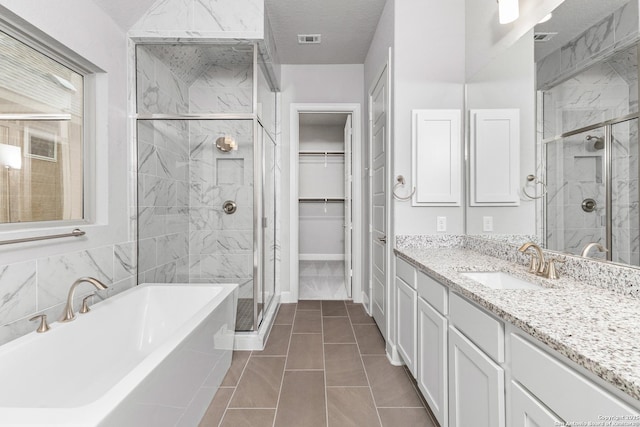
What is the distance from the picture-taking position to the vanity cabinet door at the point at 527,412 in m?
0.82

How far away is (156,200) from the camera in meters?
2.64

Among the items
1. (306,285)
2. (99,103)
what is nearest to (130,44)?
(99,103)

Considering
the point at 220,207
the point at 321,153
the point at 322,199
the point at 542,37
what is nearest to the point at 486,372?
the point at 542,37

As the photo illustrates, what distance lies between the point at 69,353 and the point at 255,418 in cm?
101

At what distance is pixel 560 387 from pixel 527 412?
0.19 meters

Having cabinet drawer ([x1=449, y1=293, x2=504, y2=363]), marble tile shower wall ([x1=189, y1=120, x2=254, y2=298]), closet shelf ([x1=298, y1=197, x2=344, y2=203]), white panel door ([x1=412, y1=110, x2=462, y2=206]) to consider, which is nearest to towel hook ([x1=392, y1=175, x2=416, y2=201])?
white panel door ([x1=412, y1=110, x2=462, y2=206])

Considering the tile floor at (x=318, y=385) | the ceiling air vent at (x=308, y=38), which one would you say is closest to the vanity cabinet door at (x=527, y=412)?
the tile floor at (x=318, y=385)

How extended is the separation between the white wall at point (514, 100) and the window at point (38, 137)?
105 inches

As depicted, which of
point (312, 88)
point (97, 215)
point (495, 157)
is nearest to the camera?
point (495, 157)

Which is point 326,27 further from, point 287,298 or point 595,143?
point 287,298

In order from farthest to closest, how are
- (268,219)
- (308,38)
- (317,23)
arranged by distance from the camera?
(268,219) → (308,38) → (317,23)

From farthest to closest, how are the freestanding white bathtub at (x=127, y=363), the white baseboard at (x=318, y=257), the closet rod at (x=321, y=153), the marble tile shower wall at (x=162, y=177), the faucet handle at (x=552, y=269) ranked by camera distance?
the white baseboard at (x=318, y=257)
the closet rod at (x=321, y=153)
the marble tile shower wall at (x=162, y=177)
the faucet handle at (x=552, y=269)
the freestanding white bathtub at (x=127, y=363)

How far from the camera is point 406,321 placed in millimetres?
2084

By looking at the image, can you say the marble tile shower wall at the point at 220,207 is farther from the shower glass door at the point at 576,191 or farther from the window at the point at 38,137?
the shower glass door at the point at 576,191
